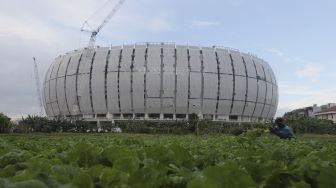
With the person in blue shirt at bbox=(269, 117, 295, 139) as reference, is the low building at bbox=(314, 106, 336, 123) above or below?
above

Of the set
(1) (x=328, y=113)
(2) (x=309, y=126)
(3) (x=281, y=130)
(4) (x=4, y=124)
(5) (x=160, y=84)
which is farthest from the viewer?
(1) (x=328, y=113)

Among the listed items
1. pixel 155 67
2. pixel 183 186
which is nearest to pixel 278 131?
pixel 183 186

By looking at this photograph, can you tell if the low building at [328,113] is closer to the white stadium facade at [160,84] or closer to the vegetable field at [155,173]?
the white stadium facade at [160,84]

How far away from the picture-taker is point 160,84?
8425 centimetres

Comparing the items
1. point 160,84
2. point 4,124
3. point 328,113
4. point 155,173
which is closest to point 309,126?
point 160,84

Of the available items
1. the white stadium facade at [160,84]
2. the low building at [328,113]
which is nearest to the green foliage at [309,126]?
the white stadium facade at [160,84]

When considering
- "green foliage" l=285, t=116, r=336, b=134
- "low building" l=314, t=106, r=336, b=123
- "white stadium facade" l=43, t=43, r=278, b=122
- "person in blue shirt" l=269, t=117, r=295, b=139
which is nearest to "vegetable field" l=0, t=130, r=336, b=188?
"person in blue shirt" l=269, t=117, r=295, b=139

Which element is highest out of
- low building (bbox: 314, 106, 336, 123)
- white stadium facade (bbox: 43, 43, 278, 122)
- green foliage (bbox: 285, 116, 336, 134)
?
white stadium facade (bbox: 43, 43, 278, 122)

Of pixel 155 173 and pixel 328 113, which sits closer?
pixel 155 173

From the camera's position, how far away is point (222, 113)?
289 feet

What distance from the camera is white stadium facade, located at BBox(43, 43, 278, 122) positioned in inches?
3337

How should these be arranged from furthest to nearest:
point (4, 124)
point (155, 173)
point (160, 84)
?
point (160, 84) < point (4, 124) < point (155, 173)

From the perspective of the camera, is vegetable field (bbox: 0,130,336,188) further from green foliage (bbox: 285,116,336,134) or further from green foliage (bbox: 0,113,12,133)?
green foliage (bbox: 285,116,336,134)

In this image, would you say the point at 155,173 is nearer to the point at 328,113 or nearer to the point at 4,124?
the point at 4,124
